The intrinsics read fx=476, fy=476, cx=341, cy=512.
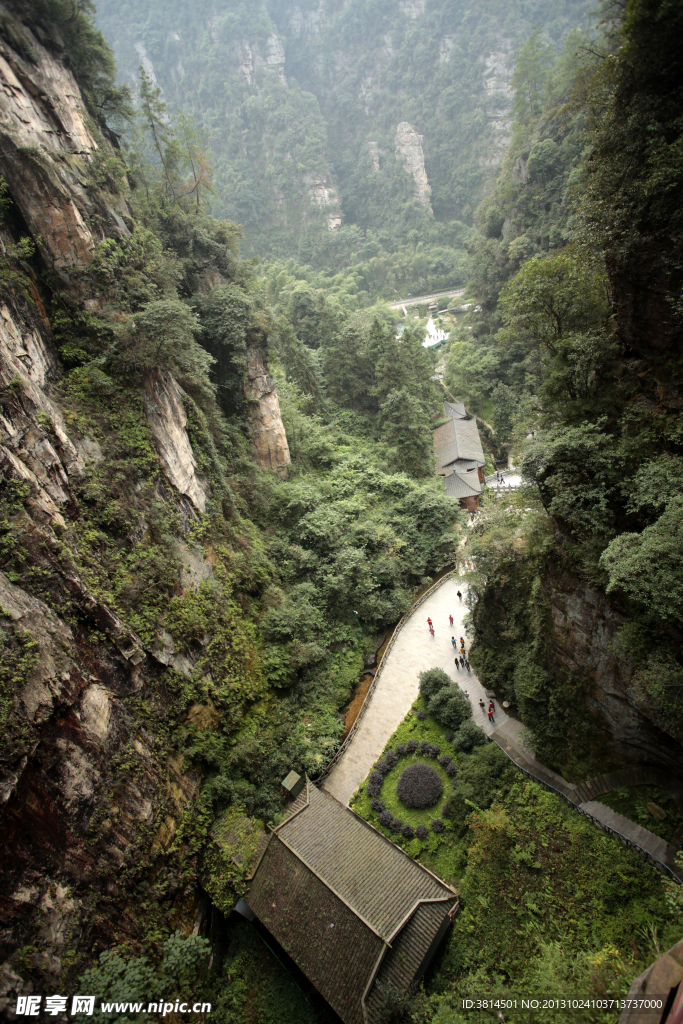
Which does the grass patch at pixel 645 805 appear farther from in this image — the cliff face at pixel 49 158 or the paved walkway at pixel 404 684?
the cliff face at pixel 49 158

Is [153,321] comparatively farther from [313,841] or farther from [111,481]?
[313,841]

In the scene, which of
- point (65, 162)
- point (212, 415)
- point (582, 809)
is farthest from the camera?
point (212, 415)

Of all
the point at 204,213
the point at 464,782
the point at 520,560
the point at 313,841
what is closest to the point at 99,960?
the point at 313,841

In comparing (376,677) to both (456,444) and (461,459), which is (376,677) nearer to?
(461,459)

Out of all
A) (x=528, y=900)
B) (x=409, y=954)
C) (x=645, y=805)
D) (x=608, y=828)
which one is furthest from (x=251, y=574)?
(x=645, y=805)

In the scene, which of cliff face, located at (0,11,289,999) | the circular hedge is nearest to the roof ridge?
cliff face, located at (0,11,289,999)

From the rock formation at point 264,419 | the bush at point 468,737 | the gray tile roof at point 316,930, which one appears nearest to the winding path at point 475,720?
the bush at point 468,737
